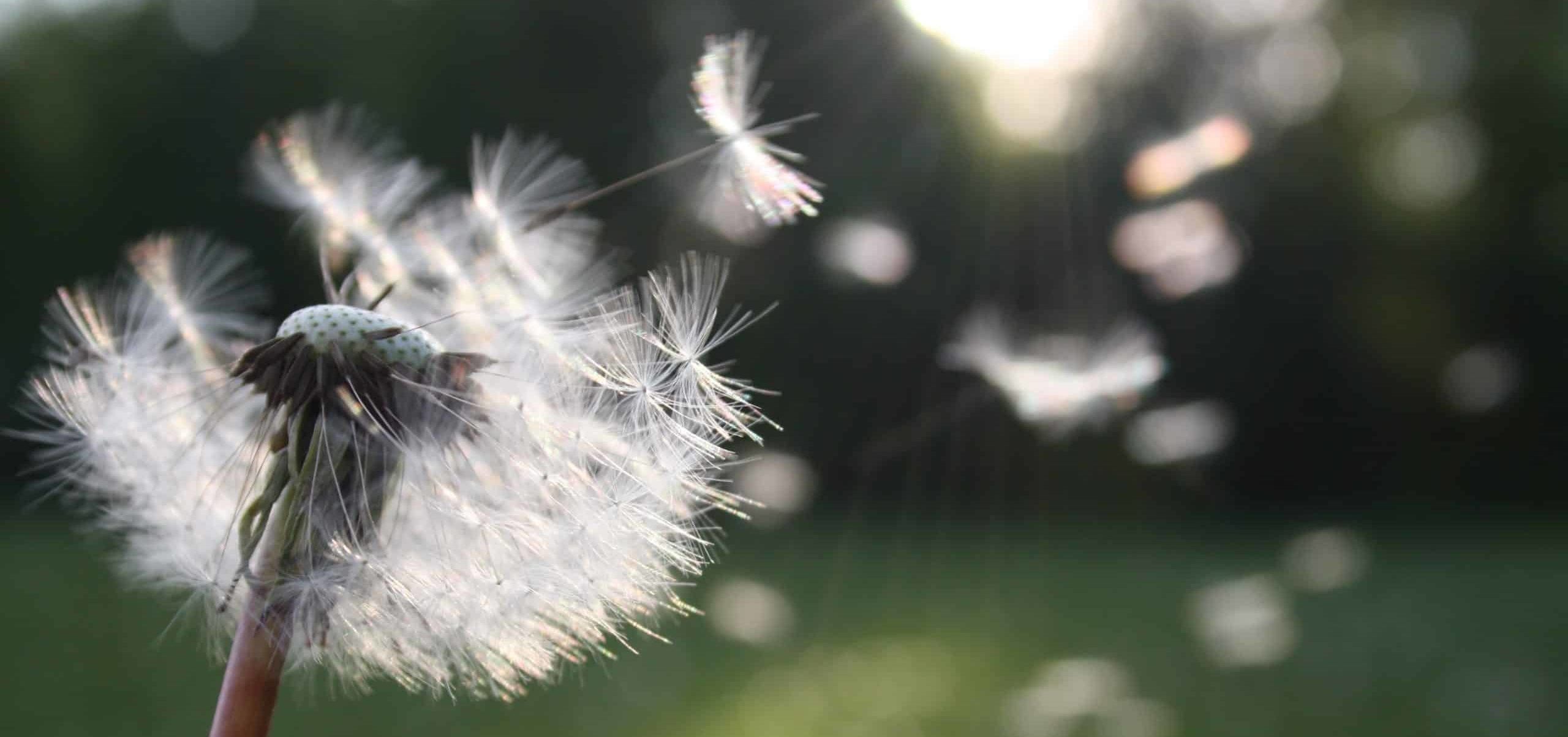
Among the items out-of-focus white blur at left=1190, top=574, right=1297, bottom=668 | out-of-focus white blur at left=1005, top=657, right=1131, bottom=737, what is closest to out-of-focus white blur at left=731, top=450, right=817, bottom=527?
out-of-focus white blur at left=1005, top=657, right=1131, bottom=737

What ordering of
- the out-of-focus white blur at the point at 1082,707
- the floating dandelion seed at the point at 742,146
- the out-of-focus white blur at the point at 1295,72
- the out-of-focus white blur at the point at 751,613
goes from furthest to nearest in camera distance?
1. the out-of-focus white blur at the point at 1295,72
2. the out-of-focus white blur at the point at 751,613
3. the out-of-focus white blur at the point at 1082,707
4. the floating dandelion seed at the point at 742,146

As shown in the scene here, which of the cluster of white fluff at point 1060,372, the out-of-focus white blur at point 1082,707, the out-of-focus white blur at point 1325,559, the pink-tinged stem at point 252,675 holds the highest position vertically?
the out-of-focus white blur at point 1325,559

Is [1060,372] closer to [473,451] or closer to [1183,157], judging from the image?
[473,451]

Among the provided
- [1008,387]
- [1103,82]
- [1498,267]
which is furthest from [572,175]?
[1498,267]

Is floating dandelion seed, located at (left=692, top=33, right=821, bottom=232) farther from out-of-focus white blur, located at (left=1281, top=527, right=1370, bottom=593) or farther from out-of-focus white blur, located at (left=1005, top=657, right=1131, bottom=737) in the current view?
out-of-focus white blur, located at (left=1281, top=527, right=1370, bottom=593)

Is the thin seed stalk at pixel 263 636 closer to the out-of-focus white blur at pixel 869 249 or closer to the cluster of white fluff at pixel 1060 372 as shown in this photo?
the cluster of white fluff at pixel 1060 372

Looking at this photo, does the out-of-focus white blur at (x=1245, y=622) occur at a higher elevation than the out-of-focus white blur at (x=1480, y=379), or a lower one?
lower

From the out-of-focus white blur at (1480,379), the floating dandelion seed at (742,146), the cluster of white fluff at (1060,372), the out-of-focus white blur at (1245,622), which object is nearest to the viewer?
the floating dandelion seed at (742,146)

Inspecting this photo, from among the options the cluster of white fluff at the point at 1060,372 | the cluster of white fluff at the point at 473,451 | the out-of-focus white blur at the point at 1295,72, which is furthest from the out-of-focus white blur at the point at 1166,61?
the cluster of white fluff at the point at 473,451
